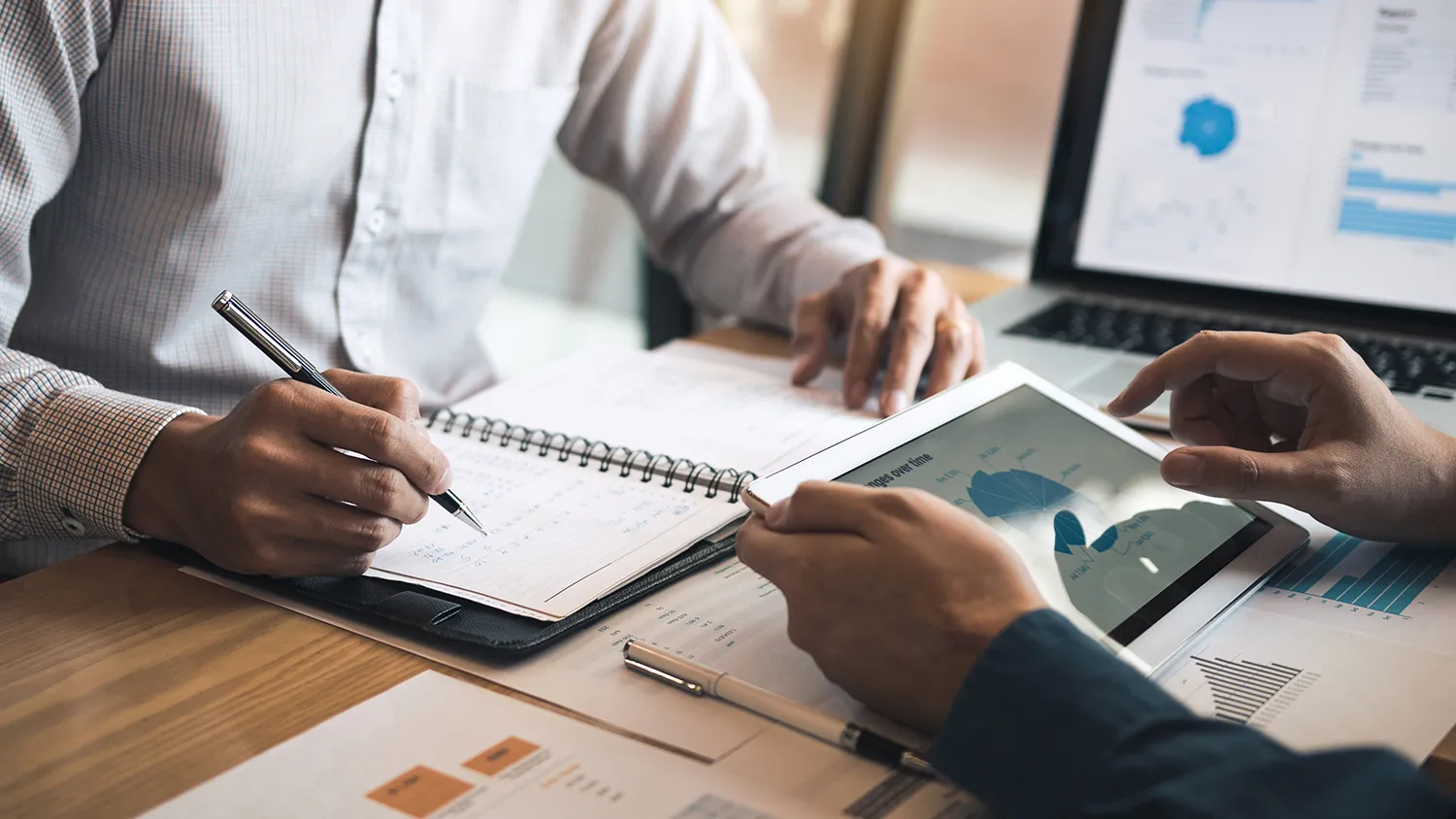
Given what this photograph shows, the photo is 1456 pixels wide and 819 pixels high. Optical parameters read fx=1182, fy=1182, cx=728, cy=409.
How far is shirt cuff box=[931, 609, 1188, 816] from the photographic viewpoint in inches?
19.0

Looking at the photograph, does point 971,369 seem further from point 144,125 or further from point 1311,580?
point 144,125

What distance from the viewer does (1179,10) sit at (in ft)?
4.19

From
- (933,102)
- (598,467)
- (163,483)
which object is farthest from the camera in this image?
(933,102)

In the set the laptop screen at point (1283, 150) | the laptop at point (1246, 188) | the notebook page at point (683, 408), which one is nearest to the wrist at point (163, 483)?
the notebook page at point (683, 408)

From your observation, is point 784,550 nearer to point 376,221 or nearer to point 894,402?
point 894,402

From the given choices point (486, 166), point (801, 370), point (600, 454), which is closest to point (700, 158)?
point (486, 166)

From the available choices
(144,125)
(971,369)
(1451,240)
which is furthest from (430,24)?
(1451,240)

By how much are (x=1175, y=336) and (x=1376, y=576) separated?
500 mm

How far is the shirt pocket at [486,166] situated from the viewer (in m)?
1.13

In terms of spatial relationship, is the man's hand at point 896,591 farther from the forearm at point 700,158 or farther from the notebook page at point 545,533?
the forearm at point 700,158

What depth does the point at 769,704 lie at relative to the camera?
558 mm

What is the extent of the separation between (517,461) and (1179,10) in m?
0.90

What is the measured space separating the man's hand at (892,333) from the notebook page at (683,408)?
0.03m

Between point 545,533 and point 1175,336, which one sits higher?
point 1175,336
